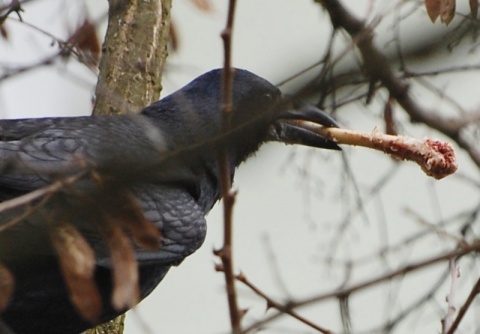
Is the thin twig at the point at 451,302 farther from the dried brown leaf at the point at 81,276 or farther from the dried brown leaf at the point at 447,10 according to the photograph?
the dried brown leaf at the point at 81,276

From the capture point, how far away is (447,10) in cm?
313

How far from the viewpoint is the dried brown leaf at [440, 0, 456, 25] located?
296cm

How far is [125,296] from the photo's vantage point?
99.7 inches

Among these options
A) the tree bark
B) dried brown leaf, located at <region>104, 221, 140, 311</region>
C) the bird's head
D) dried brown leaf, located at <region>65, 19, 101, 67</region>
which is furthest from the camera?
the tree bark

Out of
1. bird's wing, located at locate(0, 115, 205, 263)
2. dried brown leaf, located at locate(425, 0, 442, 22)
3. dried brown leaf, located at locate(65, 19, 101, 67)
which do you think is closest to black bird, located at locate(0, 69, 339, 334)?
bird's wing, located at locate(0, 115, 205, 263)

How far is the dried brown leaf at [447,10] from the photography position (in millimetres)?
2958

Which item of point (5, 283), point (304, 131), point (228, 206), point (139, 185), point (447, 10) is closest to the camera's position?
point (228, 206)

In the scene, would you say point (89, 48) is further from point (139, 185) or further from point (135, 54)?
point (139, 185)

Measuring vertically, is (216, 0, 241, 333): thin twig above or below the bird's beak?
below

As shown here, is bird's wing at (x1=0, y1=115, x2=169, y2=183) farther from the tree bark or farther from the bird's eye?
the bird's eye

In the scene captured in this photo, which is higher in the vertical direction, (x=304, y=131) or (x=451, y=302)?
(x=304, y=131)

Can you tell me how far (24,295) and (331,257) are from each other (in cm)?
165

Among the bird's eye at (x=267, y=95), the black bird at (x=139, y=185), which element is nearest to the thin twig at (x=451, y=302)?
the black bird at (x=139, y=185)

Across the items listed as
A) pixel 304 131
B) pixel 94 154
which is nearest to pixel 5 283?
pixel 94 154
